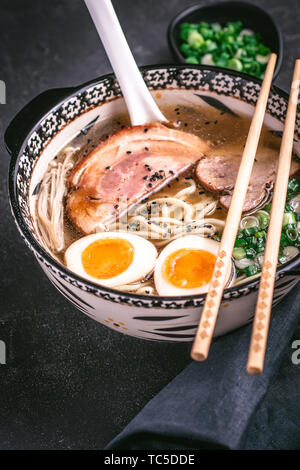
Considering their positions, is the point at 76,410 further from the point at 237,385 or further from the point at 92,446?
the point at 237,385

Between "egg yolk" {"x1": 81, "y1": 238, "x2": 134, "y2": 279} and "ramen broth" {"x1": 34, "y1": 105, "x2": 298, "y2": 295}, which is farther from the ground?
"ramen broth" {"x1": 34, "y1": 105, "x2": 298, "y2": 295}

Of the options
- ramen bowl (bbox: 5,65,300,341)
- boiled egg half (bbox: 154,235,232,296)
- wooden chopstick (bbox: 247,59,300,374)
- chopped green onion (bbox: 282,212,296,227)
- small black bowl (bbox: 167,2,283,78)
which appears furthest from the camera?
small black bowl (bbox: 167,2,283,78)

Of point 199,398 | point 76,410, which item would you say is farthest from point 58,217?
point 199,398

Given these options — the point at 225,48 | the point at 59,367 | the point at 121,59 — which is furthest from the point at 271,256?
the point at 225,48

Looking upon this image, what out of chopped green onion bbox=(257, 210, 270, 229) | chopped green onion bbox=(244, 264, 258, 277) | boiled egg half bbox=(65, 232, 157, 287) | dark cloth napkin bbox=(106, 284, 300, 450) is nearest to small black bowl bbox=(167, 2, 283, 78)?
chopped green onion bbox=(257, 210, 270, 229)

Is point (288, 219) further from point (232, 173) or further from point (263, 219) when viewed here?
point (232, 173)

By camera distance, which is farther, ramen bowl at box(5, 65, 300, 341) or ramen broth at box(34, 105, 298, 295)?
ramen broth at box(34, 105, 298, 295)

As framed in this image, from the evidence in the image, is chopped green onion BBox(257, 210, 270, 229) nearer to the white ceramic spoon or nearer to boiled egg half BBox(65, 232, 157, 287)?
boiled egg half BBox(65, 232, 157, 287)
